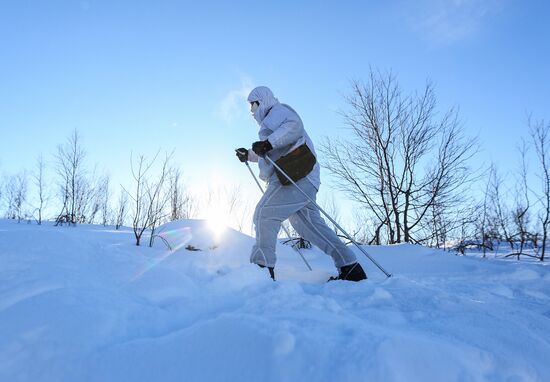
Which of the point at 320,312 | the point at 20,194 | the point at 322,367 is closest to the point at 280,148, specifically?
the point at 320,312

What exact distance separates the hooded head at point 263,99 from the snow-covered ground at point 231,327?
4.50ft

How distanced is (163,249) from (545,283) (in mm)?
2910

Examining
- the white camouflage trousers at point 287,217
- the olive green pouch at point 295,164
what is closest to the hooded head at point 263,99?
the olive green pouch at point 295,164

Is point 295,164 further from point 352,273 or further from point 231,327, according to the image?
point 231,327

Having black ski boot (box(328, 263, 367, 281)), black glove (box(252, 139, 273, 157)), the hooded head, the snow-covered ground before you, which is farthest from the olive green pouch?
the snow-covered ground

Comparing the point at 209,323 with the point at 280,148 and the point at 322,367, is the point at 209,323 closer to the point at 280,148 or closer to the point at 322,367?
the point at 322,367

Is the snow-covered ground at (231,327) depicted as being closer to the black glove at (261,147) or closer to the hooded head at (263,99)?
the black glove at (261,147)

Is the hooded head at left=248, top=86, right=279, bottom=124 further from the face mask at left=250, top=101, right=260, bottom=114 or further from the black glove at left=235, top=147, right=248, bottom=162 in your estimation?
the black glove at left=235, top=147, right=248, bottom=162

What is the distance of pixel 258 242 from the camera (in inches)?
100

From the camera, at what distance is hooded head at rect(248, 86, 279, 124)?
9.16 feet

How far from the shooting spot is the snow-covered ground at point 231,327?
86cm

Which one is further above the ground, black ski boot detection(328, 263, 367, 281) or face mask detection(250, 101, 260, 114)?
face mask detection(250, 101, 260, 114)

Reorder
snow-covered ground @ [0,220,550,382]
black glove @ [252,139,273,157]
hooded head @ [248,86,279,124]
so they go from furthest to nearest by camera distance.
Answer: hooded head @ [248,86,279,124] < black glove @ [252,139,273,157] < snow-covered ground @ [0,220,550,382]

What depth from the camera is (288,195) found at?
2.58 meters
